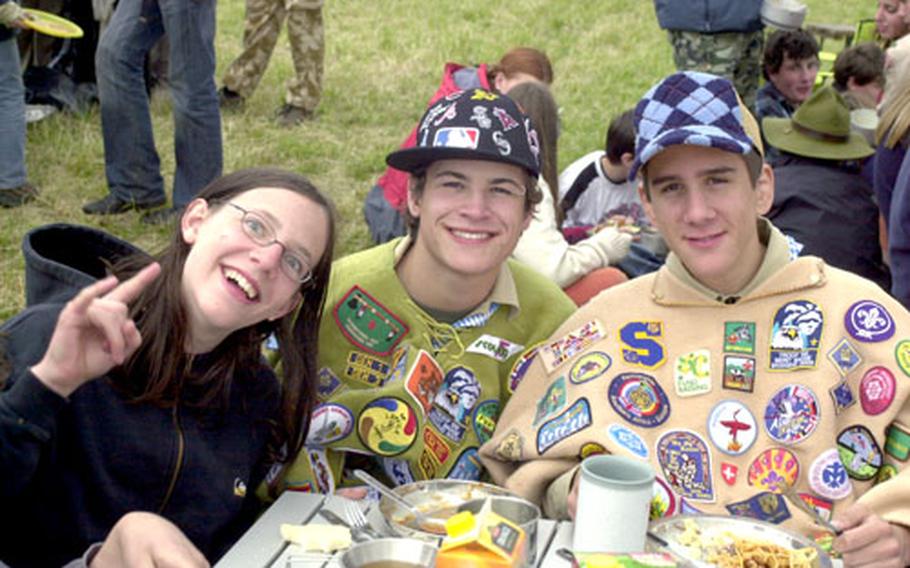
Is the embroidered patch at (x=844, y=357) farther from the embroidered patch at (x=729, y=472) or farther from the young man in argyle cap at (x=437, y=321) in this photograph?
the young man in argyle cap at (x=437, y=321)

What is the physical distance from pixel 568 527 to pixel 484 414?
65cm

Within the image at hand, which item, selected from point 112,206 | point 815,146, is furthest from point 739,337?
point 112,206

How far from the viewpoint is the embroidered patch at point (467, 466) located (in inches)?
106

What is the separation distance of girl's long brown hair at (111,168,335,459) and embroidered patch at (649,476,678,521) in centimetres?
75

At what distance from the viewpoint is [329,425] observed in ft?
8.78

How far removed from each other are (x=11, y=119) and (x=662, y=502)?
460 centimetres

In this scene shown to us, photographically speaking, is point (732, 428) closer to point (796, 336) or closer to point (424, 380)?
point (796, 336)

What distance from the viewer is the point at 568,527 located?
2135 millimetres

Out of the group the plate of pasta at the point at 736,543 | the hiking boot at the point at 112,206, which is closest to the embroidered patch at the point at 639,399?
the plate of pasta at the point at 736,543

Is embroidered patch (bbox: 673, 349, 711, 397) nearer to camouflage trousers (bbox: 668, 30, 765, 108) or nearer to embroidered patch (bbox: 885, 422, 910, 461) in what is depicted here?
embroidered patch (bbox: 885, 422, 910, 461)

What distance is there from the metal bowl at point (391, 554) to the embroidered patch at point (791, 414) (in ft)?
3.19

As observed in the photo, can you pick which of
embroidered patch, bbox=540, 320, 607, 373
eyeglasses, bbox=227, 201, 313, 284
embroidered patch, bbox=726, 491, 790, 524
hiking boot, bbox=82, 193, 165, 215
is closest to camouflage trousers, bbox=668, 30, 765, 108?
hiking boot, bbox=82, 193, 165, 215

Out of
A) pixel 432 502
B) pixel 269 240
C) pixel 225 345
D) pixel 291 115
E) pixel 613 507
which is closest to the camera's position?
pixel 613 507

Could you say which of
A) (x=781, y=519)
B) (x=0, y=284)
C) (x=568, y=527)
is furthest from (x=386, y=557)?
(x=0, y=284)
